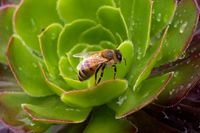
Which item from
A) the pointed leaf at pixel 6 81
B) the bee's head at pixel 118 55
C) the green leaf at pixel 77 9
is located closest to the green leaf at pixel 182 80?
the bee's head at pixel 118 55

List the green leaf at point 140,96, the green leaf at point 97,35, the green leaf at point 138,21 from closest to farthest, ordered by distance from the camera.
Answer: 1. the green leaf at point 140,96
2. the green leaf at point 138,21
3. the green leaf at point 97,35

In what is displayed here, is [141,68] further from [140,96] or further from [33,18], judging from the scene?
[33,18]

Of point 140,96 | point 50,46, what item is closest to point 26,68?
point 50,46

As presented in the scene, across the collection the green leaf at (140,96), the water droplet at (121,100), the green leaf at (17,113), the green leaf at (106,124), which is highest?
the green leaf at (140,96)

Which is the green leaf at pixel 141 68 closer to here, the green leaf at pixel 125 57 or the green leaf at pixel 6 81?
the green leaf at pixel 125 57

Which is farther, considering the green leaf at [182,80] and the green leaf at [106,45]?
the green leaf at [106,45]

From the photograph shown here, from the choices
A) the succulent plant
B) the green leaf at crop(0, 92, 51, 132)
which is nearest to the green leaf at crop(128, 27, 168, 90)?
the succulent plant

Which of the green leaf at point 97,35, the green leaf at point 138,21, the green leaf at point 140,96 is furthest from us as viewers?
the green leaf at point 97,35
